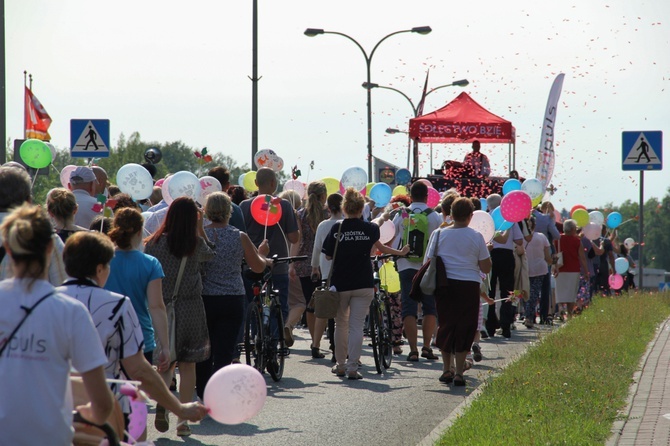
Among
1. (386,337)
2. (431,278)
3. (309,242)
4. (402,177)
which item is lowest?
(386,337)

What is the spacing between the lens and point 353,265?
1193cm

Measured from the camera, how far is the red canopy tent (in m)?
27.3

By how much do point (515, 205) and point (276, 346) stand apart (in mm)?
4706

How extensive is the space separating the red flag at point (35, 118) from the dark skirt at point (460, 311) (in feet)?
53.8

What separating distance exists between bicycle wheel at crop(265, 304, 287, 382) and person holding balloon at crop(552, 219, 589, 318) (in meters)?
10.8

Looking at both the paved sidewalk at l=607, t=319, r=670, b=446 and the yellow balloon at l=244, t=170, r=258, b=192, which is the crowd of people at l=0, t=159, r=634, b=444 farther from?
the yellow balloon at l=244, t=170, r=258, b=192

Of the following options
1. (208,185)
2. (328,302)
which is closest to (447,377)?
(328,302)

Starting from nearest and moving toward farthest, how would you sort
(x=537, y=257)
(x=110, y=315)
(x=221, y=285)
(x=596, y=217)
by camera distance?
(x=110, y=315) → (x=221, y=285) → (x=537, y=257) → (x=596, y=217)

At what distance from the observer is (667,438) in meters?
7.94

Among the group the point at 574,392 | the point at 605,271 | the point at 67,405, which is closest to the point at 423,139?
the point at 605,271

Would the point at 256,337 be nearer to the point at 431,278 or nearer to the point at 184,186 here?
the point at 431,278

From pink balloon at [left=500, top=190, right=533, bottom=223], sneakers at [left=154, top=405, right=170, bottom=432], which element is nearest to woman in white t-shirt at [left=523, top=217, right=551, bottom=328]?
pink balloon at [left=500, top=190, right=533, bottom=223]

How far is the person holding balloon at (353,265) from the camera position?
11.9 metres

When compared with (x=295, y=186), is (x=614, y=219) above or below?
below
